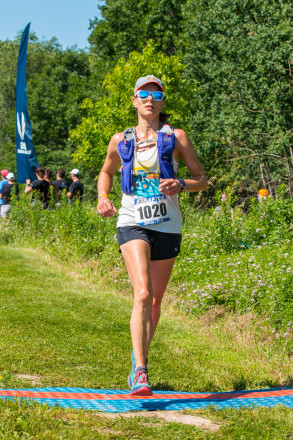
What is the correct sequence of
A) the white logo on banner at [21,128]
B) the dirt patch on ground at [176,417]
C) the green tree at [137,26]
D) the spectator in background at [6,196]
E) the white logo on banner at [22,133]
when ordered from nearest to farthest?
the dirt patch on ground at [176,417], the spectator in background at [6,196], the white logo on banner at [22,133], the white logo on banner at [21,128], the green tree at [137,26]

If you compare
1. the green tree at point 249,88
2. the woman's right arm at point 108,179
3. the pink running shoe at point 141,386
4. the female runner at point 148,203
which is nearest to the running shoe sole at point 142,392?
the pink running shoe at point 141,386

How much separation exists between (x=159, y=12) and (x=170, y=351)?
33.8 meters

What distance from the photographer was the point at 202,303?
7.61m

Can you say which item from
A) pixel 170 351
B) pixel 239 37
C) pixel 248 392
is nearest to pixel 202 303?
pixel 170 351

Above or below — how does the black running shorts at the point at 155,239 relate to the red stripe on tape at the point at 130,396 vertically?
above

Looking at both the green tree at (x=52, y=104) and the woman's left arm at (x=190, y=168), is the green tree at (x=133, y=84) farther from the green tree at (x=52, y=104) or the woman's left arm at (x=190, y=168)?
the woman's left arm at (x=190, y=168)

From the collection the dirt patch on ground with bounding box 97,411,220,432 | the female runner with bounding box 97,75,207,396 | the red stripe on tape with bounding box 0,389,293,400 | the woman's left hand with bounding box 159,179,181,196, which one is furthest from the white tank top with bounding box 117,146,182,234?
the dirt patch on ground with bounding box 97,411,220,432

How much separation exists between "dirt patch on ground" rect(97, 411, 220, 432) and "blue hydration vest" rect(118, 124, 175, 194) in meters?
1.51

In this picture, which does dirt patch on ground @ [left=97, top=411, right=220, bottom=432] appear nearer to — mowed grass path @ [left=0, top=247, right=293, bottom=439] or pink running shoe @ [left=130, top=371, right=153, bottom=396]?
mowed grass path @ [left=0, top=247, right=293, bottom=439]

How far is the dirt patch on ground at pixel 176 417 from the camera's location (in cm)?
362

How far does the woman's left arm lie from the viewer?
14.2 feet

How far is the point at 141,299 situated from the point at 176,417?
836 millimetres

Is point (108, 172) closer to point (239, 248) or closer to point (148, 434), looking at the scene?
point (148, 434)

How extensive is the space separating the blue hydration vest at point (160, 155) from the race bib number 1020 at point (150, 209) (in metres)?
0.13
